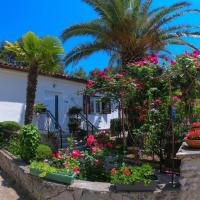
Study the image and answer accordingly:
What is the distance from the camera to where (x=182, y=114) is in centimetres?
786

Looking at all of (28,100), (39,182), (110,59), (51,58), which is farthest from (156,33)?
(39,182)

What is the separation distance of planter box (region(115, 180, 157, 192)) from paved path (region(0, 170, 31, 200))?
2404 mm

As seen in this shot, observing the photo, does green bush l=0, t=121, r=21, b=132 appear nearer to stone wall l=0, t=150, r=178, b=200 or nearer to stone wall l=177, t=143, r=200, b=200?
stone wall l=0, t=150, r=178, b=200

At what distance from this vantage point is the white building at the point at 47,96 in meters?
13.2

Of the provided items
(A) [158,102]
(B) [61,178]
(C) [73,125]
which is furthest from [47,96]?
(B) [61,178]

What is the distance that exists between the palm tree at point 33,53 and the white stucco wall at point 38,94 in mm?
1773

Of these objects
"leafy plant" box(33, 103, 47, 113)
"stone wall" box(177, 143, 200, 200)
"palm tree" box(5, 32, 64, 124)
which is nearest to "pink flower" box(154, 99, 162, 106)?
"stone wall" box(177, 143, 200, 200)

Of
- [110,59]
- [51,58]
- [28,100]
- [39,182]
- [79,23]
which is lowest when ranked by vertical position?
[39,182]

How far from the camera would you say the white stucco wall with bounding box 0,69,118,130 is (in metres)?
13.2

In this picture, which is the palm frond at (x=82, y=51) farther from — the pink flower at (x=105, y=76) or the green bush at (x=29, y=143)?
the green bush at (x=29, y=143)

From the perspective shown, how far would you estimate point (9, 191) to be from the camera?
6.77 meters

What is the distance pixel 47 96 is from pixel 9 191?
28.4 feet

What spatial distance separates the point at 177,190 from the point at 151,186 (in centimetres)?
41

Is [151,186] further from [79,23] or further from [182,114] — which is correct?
[79,23]
